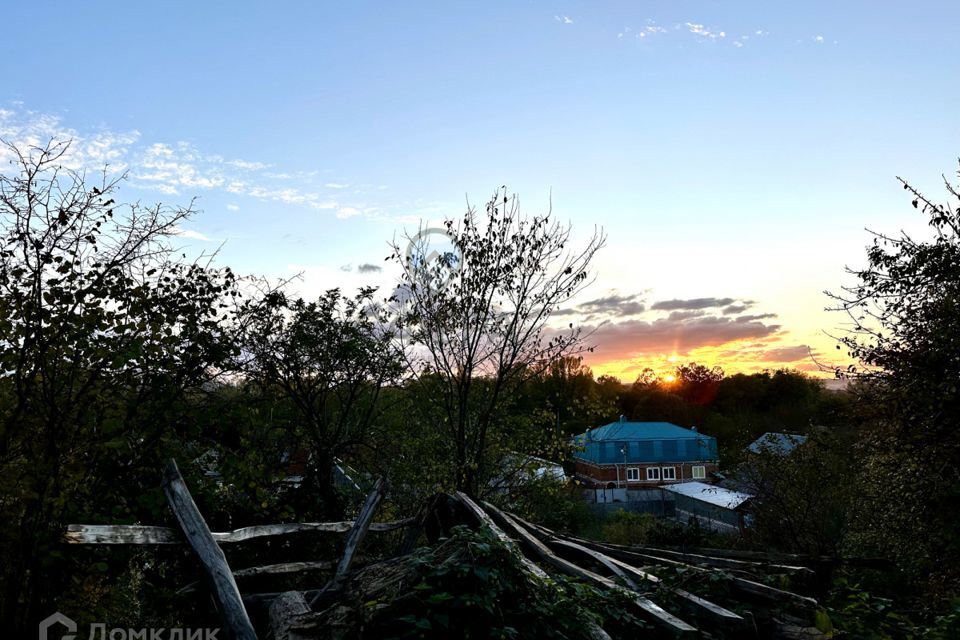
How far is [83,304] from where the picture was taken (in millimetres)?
6738

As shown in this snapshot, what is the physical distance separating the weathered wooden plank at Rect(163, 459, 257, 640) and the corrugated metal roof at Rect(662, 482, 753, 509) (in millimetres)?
23089

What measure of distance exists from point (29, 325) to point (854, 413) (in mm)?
12608

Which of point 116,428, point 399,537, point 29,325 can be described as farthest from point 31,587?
point 399,537

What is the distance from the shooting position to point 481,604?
14.6 feet

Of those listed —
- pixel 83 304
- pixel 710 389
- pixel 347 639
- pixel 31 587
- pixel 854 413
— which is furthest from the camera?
pixel 710 389

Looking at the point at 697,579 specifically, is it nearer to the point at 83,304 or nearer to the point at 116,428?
the point at 116,428
